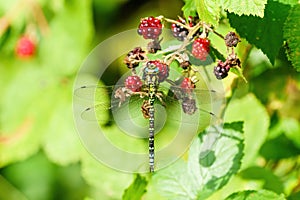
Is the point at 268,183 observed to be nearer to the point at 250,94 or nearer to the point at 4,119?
the point at 250,94

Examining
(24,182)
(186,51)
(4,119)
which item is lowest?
(24,182)

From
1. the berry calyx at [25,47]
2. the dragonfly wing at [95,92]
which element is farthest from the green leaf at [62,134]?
the dragonfly wing at [95,92]

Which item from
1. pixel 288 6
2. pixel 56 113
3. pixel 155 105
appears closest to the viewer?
pixel 288 6

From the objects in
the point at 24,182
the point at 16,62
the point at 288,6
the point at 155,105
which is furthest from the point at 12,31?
the point at 288,6

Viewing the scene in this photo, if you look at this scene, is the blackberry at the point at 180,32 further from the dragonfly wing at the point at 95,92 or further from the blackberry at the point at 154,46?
the dragonfly wing at the point at 95,92

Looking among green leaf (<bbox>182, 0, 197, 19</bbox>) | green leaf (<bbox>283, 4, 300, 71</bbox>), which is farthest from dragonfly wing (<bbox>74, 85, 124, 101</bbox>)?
green leaf (<bbox>283, 4, 300, 71</bbox>)

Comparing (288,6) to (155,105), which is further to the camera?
(155,105)

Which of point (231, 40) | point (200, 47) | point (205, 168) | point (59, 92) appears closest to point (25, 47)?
point (59, 92)
